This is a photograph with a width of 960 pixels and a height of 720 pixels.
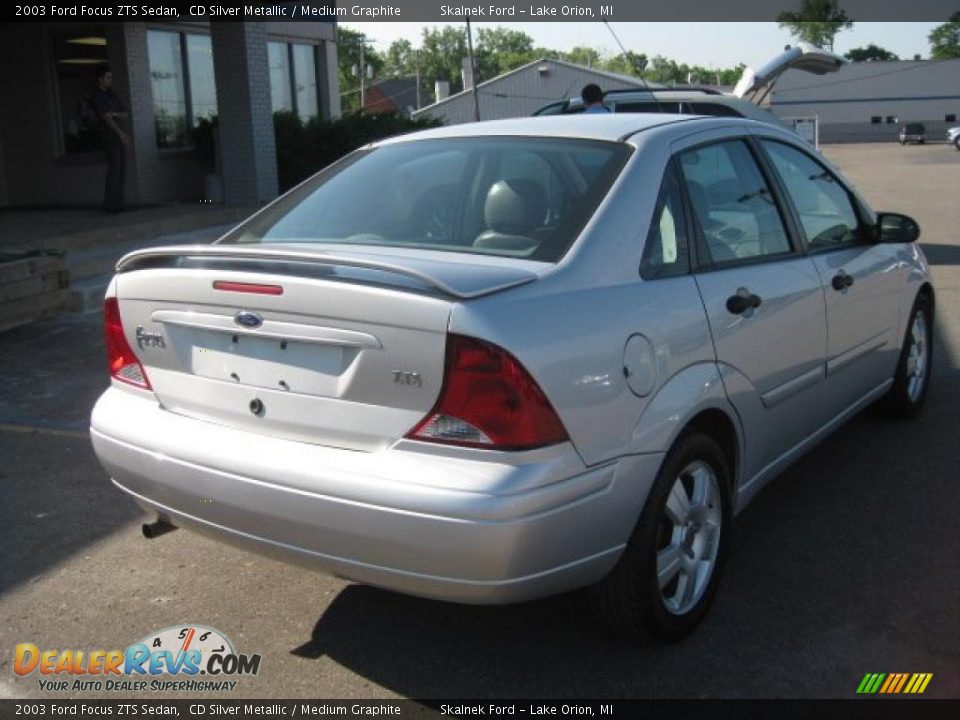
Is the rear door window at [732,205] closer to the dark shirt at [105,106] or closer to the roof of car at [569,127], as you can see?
the roof of car at [569,127]

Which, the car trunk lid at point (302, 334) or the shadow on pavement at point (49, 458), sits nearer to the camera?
the car trunk lid at point (302, 334)

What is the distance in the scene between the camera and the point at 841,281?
4.54m

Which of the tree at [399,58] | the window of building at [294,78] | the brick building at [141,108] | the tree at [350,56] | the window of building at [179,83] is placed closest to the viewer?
the brick building at [141,108]

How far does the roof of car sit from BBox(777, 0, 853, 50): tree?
11650 cm

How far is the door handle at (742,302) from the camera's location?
369 centimetres

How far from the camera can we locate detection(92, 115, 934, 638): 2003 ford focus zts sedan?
2.87 m

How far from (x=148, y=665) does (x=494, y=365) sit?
1.66 metres

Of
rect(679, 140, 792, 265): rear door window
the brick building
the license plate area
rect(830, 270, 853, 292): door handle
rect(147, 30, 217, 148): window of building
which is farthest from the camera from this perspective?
rect(147, 30, 217, 148): window of building

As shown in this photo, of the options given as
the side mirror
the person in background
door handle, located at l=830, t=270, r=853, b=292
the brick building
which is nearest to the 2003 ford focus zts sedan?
door handle, located at l=830, t=270, r=853, b=292

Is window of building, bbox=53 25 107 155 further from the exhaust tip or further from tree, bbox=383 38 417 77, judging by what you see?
tree, bbox=383 38 417 77

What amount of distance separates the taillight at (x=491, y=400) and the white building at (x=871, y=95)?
84.5 metres

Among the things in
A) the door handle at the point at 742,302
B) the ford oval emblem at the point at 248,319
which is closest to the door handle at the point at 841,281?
the door handle at the point at 742,302

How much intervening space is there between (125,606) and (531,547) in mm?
1837

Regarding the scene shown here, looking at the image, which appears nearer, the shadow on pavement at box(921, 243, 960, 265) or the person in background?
the person in background
